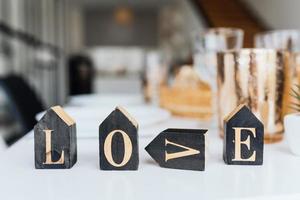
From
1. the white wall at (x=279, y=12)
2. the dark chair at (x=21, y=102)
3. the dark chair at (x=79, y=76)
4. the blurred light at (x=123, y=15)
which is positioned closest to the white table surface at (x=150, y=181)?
the dark chair at (x=21, y=102)

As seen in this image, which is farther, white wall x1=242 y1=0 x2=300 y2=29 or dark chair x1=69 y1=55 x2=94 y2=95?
dark chair x1=69 y1=55 x2=94 y2=95

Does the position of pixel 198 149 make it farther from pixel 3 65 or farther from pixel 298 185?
pixel 3 65

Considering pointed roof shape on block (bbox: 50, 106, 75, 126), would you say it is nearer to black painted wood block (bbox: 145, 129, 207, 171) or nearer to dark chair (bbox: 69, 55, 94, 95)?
black painted wood block (bbox: 145, 129, 207, 171)

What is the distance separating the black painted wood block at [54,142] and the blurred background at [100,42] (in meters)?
0.32

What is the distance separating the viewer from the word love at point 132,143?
44 cm

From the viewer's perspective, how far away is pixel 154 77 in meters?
1.46

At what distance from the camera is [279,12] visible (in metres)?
4.30

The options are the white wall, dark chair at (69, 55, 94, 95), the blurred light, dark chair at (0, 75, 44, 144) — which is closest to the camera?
dark chair at (0, 75, 44, 144)

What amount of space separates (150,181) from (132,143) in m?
0.06

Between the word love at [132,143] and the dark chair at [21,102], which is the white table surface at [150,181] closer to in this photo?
the word love at [132,143]

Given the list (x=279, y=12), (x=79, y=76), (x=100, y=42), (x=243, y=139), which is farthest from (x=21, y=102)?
(x=100, y=42)

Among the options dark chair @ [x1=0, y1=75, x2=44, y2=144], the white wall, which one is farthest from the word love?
the white wall

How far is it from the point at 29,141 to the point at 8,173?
21 centimetres

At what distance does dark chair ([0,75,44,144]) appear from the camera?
53.1 inches
